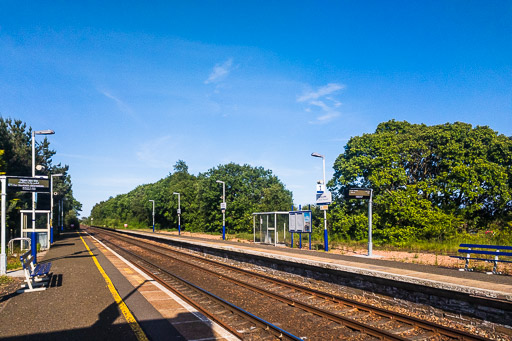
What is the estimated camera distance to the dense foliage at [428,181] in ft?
88.6

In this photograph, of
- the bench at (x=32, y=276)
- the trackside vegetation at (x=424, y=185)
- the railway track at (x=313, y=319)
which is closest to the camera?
the railway track at (x=313, y=319)

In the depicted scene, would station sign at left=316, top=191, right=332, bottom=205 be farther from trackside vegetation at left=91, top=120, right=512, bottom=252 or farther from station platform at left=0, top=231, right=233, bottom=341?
station platform at left=0, top=231, right=233, bottom=341

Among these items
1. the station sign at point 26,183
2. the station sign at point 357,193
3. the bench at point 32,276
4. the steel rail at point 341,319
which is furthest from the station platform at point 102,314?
the station sign at point 357,193

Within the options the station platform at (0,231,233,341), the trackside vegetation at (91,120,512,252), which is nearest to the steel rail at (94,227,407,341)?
the station platform at (0,231,233,341)

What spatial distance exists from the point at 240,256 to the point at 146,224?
7660 centimetres

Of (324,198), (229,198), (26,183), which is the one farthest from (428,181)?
(229,198)

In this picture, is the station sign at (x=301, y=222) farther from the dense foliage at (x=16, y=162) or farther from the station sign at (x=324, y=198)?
the dense foliage at (x=16, y=162)

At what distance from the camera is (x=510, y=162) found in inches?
1086

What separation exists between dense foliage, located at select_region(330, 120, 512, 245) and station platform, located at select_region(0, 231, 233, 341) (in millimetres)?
20956

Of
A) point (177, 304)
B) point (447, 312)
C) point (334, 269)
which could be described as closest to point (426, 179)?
point (334, 269)

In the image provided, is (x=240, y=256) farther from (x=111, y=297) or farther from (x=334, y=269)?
(x=111, y=297)

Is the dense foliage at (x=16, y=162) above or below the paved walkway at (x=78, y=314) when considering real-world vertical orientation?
above

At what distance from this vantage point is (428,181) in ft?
94.5

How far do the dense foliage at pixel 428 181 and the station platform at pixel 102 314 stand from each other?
20956mm
